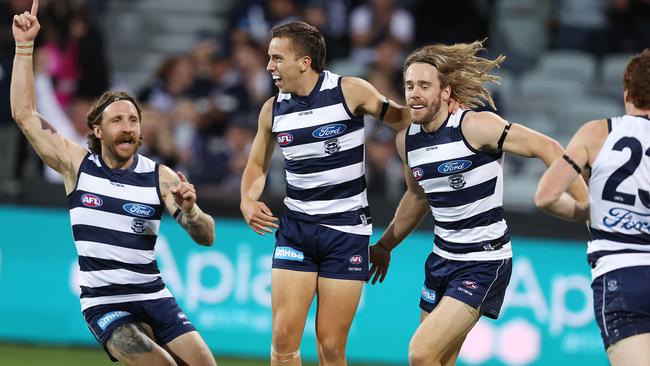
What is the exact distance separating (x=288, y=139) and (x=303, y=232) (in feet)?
2.02

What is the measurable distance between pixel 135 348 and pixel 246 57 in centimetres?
752

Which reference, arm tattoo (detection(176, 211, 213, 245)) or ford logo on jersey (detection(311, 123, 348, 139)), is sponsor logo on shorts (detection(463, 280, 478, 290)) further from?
arm tattoo (detection(176, 211, 213, 245))

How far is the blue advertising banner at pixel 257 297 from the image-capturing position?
11.0m

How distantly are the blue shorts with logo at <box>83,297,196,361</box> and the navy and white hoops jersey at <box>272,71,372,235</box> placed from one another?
104 cm

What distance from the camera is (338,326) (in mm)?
7215

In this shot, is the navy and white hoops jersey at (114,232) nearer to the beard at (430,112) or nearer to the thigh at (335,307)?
the thigh at (335,307)

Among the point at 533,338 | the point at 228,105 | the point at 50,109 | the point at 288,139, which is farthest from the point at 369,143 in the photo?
the point at 288,139

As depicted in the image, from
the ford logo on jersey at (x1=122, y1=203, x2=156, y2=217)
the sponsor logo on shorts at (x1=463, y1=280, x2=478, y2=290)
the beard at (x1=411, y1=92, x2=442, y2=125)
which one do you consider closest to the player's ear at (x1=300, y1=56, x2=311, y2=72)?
the beard at (x1=411, y1=92, x2=442, y2=125)

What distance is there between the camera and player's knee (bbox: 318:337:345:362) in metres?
7.20

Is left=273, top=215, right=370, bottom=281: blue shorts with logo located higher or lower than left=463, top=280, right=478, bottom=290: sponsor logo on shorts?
higher

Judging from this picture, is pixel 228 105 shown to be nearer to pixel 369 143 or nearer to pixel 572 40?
pixel 369 143

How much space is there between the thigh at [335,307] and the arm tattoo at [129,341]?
1129 mm

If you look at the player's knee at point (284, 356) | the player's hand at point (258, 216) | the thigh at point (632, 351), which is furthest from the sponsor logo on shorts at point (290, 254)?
the thigh at point (632, 351)

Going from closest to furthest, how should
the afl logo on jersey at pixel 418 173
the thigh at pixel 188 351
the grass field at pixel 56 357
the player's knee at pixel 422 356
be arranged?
1. the player's knee at pixel 422 356
2. the afl logo on jersey at pixel 418 173
3. the thigh at pixel 188 351
4. the grass field at pixel 56 357
